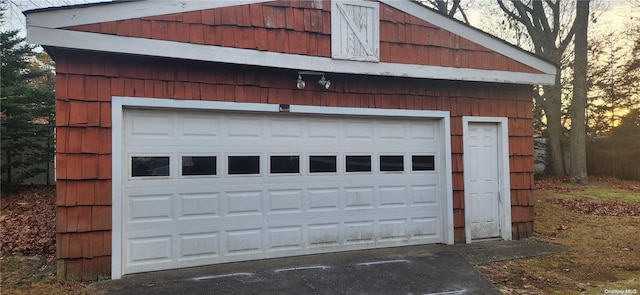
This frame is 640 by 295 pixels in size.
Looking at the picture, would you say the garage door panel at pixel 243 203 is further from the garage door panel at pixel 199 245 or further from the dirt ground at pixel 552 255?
the dirt ground at pixel 552 255

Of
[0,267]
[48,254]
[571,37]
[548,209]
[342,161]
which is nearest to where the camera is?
[0,267]

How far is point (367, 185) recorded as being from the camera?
5.96 m

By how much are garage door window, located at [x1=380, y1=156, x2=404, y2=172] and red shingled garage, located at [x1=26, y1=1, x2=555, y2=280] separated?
0.03m

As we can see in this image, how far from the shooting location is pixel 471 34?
6184 mm

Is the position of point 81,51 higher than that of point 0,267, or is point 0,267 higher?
point 81,51

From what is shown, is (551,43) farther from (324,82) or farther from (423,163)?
(324,82)

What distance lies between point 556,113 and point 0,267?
56.4ft

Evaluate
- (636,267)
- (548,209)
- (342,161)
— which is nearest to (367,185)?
(342,161)

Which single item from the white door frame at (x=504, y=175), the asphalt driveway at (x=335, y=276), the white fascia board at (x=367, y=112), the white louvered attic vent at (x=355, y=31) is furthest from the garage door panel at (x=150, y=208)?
the white door frame at (x=504, y=175)

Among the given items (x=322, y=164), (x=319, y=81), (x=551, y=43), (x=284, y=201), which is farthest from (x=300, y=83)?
(x=551, y=43)

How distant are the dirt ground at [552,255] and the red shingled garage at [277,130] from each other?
2.26 feet

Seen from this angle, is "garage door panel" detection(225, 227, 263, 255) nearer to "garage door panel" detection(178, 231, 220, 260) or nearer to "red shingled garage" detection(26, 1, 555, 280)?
"red shingled garage" detection(26, 1, 555, 280)

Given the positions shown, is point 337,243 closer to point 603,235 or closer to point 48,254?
point 48,254

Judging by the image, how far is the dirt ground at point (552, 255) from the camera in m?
4.40
